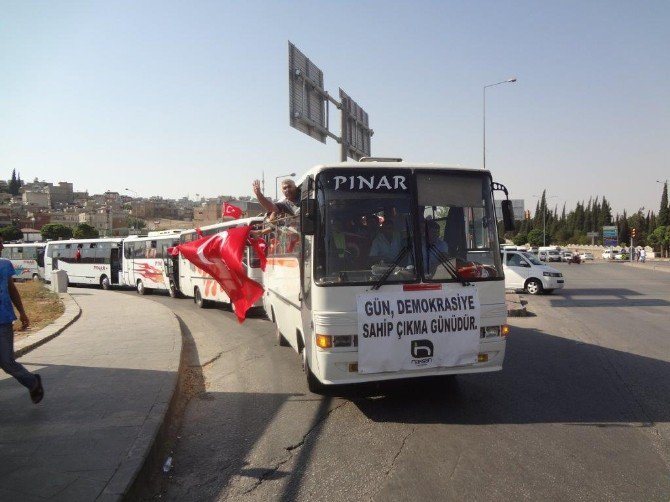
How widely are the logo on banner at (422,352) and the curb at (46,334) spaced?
6416mm

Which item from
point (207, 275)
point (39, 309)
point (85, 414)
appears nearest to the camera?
point (85, 414)

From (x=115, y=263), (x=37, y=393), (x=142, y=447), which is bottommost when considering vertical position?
(x=142, y=447)

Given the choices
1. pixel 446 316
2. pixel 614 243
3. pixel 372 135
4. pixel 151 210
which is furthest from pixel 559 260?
pixel 151 210

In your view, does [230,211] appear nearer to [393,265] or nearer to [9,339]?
[9,339]

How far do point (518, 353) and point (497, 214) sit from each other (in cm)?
381

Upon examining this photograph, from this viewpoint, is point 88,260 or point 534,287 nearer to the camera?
point 534,287

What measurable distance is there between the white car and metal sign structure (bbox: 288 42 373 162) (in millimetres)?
8776

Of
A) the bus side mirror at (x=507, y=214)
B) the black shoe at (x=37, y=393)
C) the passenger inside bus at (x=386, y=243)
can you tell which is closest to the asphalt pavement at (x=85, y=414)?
the black shoe at (x=37, y=393)

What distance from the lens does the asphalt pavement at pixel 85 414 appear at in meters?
4.14

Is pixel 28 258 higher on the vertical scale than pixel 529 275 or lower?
higher

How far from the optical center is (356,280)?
592 cm

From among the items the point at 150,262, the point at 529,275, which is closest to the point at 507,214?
the point at 529,275

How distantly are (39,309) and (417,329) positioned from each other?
1445 centimetres

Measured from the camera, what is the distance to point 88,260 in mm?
34250
